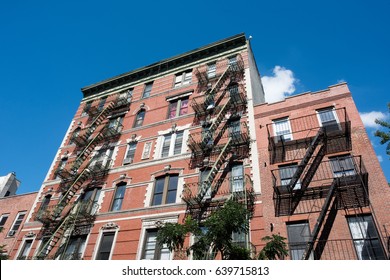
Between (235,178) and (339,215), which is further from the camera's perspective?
(235,178)

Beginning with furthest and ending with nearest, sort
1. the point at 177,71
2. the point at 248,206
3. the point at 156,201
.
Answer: the point at 177,71 < the point at 156,201 < the point at 248,206

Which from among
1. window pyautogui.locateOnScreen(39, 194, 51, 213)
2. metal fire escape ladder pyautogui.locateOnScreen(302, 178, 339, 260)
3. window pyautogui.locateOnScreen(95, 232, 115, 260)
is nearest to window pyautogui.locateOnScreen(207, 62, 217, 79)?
metal fire escape ladder pyautogui.locateOnScreen(302, 178, 339, 260)

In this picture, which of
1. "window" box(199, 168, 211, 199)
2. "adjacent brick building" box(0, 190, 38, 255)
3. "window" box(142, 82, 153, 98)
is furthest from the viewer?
"window" box(142, 82, 153, 98)

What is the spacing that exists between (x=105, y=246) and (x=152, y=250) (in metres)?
3.34

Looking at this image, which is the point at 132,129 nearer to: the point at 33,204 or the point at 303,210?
the point at 33,204

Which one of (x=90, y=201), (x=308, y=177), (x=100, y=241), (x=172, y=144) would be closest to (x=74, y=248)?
(x=100, y=241)

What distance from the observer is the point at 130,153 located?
20516mm

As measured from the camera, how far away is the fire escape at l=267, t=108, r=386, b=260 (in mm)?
12078

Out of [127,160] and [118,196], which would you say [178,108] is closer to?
[127,160]

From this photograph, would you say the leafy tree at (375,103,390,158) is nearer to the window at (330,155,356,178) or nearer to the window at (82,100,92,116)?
the window at (330,155,356,178)

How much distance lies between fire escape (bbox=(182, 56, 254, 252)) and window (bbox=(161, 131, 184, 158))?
1010 millimetres
